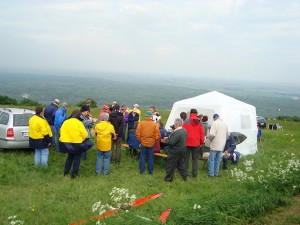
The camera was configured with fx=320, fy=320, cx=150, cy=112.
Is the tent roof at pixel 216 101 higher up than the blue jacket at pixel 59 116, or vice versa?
the tent roof at pixel 216 101

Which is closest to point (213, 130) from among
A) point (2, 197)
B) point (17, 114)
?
point (2, 197)

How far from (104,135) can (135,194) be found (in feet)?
7.34

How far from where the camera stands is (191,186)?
289 inches

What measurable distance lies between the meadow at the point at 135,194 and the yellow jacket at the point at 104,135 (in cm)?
80

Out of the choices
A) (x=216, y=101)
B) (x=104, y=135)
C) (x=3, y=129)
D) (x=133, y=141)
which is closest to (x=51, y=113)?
(x=3, y=129)

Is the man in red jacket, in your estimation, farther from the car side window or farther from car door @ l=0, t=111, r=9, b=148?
the car side window

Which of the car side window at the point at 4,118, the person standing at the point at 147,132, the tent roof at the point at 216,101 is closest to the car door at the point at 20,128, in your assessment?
the car side window at the point at 4,118

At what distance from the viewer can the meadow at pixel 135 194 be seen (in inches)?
196

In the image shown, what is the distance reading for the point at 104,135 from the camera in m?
8.51

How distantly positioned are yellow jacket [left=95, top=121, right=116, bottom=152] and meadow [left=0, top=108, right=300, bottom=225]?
2.63ft

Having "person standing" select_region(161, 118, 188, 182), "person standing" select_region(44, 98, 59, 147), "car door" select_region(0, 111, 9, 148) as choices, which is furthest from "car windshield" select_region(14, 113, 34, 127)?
"person standing" select_region(161, 118, 188, 182)

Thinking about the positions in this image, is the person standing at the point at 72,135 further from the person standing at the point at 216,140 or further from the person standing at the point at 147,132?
the person standing at the point at 216,140

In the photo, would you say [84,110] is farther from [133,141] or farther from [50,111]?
[133,141]

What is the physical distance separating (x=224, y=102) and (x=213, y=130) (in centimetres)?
514
